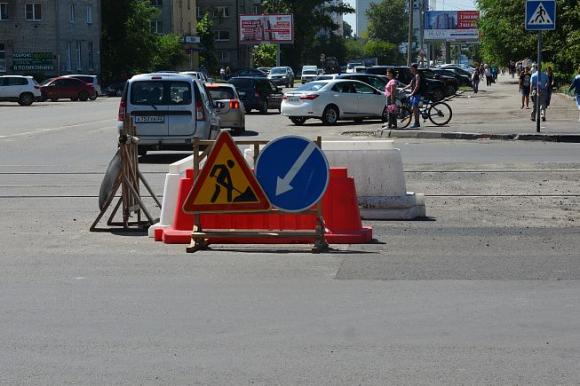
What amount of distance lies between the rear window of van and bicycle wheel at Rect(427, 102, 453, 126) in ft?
39.0

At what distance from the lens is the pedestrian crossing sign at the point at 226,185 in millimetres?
10727

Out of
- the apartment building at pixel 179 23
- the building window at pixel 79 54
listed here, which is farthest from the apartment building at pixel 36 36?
the apartment building at pixel 179 23

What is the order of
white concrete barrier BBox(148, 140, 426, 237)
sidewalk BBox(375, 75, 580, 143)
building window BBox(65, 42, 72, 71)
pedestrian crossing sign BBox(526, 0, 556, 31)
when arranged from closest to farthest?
white concrete barrier BBox(148, 140, 426, 237) < pedestrian crossing sign BBox(526, 0, 556, 31) < sidewalk BBox(375, 75, 580, 143) < building window BBox(65, 42, 72, 71)

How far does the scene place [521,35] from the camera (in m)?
70.1

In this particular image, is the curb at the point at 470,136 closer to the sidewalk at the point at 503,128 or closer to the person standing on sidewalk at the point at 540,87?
the sidewalk at the point at 503,128

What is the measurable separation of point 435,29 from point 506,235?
13133 centimetres

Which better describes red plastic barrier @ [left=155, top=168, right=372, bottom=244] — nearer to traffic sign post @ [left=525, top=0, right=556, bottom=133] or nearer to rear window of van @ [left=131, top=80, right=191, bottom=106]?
rear window of van @ [left=131, top=80, right=191, bottom=106]

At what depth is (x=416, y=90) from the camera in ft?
104

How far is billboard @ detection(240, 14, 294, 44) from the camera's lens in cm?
11762

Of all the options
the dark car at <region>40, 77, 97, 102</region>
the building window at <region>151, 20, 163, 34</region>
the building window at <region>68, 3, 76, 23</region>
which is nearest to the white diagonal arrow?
the dark car at <region>40, 77, 97, 102</region>

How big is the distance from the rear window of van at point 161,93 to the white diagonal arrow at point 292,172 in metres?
11.5

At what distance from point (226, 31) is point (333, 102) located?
96.6 meters

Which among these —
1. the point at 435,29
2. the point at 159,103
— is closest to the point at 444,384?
the point at 159,103

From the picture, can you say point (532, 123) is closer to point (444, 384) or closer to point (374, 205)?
point (374, 205)
